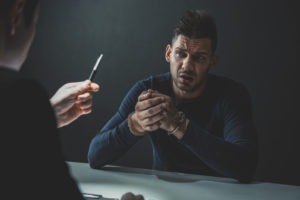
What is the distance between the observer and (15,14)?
62 cm

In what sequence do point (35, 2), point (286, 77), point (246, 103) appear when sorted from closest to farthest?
point (35, 2), point (246, 103), point (286, 77)

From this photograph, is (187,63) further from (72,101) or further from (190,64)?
(72,101)

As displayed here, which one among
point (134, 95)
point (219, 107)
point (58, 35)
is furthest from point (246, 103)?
point (58, 35)

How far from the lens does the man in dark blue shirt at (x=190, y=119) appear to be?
4.99 ft

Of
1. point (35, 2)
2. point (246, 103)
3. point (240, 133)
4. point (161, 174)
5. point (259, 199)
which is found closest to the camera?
point (35, 2)

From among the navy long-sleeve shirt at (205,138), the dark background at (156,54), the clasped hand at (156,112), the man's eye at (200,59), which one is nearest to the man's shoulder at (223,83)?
the navy long-sleeve shirt at (205,138)

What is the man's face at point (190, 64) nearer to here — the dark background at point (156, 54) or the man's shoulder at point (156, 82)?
the man's shoulder at point (156, 82)

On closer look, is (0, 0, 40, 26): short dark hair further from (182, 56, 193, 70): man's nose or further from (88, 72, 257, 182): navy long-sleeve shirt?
→ (182, 56, 193, 70): man's nose

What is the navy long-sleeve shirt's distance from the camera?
1.51m

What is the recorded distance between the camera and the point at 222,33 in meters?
2.64

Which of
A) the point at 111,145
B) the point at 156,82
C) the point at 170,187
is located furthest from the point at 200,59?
the point at 170,187

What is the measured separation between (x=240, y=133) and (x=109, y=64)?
144cm

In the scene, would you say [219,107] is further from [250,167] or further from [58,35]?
[58,35]

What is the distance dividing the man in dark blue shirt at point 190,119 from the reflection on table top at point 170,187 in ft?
0.31
